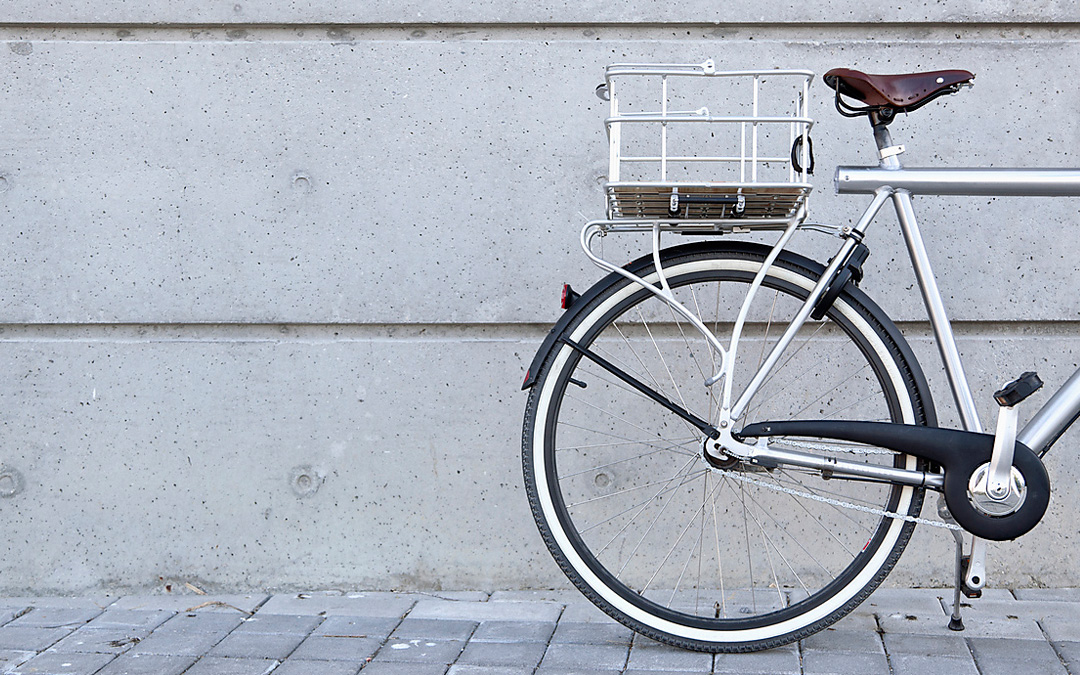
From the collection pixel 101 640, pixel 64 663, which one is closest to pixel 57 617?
pixel 101 640

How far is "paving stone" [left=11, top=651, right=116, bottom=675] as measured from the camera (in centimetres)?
244

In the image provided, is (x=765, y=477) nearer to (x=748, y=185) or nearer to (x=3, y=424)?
(x=748, y=185)

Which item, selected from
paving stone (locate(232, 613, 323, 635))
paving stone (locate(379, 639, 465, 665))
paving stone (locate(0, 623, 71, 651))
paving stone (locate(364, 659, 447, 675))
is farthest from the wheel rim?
paving stone (locate(0, 623, 71, 651))

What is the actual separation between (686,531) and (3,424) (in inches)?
78.8

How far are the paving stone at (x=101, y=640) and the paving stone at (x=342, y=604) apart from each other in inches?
13.4

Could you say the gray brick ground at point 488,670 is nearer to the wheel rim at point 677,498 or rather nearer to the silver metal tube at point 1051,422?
the wheel rim at point 677,498

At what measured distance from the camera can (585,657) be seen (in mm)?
2477

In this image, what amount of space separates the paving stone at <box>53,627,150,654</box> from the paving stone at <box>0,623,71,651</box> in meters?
0.03

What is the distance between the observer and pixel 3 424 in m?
3.04

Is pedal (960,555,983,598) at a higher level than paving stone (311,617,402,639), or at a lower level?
higher

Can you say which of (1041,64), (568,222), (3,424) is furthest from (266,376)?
(1041,64)

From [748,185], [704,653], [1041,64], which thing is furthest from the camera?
[1041,64]

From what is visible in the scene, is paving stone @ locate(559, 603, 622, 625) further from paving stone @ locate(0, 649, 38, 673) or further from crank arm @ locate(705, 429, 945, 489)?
paving stone @ locate(0, 649, 38, 673)

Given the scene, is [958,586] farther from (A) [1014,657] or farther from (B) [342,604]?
(B) [342,604]
